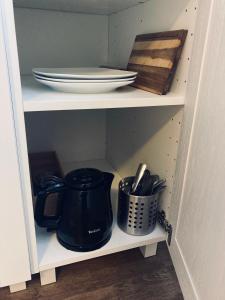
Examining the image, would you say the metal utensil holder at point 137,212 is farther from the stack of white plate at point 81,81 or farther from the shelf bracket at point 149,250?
the stack of white plate at point 81,81

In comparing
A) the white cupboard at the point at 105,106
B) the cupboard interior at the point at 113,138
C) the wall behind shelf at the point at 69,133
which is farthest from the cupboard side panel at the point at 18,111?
the wall behind shelf at the point at 69,133

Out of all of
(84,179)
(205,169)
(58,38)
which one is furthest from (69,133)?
(205,169)

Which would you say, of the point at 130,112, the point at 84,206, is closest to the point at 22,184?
the point at 84,206

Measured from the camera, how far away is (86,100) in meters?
0.56

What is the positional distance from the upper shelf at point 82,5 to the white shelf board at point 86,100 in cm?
33

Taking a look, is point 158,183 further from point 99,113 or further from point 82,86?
point 99,113

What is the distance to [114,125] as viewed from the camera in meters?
1.13

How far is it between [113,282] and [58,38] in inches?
35.8

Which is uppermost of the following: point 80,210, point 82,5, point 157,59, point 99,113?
point 82,5

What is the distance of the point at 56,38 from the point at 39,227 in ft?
2.37

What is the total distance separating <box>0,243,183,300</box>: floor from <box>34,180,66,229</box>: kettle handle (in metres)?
0.18

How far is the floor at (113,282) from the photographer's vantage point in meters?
0.73

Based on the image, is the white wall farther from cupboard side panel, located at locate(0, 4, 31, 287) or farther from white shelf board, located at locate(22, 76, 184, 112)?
cupboard side panel, located at locate(0, 4, 31, 287)

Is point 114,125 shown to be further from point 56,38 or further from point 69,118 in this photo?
point 56,38
